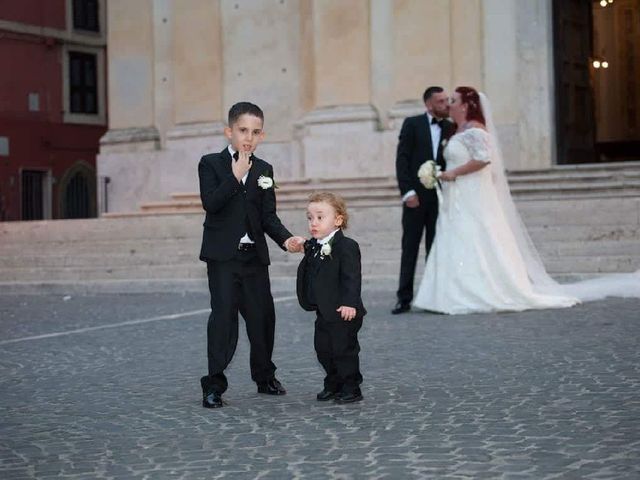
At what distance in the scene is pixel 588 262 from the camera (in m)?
15.8

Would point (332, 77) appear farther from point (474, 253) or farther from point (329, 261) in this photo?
point (329, 261)

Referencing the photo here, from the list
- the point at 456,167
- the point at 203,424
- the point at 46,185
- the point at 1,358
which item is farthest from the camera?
the point at 46,185

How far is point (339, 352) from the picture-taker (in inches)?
282

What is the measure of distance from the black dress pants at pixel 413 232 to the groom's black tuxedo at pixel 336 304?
5605mm

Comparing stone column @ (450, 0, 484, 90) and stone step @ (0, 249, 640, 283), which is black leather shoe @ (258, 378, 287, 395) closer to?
stone step @ (0, 249, 640, 283)

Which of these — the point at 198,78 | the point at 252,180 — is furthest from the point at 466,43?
the point at 252,180

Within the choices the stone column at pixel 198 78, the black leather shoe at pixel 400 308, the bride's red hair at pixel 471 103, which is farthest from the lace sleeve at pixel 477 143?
the stone column at pixel 198 78

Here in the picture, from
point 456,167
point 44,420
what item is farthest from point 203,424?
point 456,167

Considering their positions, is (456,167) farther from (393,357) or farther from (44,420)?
(44,420)

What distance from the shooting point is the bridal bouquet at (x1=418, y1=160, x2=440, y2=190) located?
12797 millimetres

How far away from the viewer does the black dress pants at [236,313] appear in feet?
23.7

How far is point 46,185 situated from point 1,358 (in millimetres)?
30575

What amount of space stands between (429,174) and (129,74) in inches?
560

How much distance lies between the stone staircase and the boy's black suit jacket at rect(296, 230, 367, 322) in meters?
8.41
